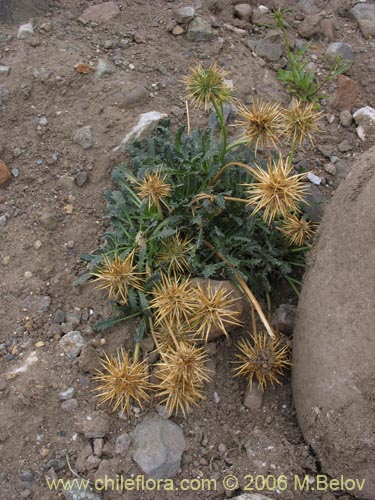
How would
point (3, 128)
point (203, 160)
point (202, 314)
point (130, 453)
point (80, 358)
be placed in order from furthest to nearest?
point (3, 128)
point (203, 160)
point (80, 358)
point (130, 453)
point (202, 314)

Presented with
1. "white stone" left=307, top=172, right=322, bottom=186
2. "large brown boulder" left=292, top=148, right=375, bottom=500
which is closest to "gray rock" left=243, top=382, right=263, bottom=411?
"large brown boulder" left=292, top=148, right=375, bottom=500

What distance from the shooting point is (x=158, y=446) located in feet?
9.58

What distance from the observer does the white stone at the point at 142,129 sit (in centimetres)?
402

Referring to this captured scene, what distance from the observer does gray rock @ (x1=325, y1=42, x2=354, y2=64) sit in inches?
188

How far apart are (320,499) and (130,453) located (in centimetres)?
92

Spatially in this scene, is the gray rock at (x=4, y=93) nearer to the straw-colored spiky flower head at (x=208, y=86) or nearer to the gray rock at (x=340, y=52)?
the straw-colored spiky flower head at (x=208, y=86)

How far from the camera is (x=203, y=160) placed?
11.4 ft

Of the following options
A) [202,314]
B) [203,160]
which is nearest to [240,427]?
[202,314]

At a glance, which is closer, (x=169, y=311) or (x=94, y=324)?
(x=169, y=311)

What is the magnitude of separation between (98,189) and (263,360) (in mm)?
1633

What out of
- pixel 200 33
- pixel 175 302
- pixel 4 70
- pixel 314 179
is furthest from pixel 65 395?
pixel 200 33

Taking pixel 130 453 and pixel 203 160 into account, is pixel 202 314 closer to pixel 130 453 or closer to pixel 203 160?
pixel 130 453

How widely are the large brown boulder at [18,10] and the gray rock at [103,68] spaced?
0.74 metres

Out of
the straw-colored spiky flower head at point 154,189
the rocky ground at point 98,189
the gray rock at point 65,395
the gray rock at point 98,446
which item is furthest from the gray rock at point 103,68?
the gray rock at point 98,446
